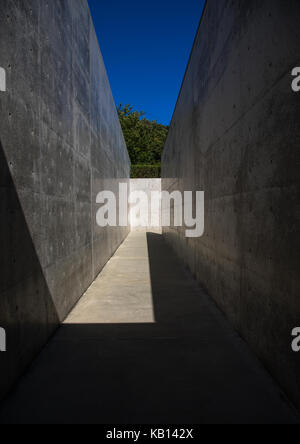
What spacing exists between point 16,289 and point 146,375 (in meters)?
1.36

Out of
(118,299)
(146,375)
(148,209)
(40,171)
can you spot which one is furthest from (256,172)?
(148,209)

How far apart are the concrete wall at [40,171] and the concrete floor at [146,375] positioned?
0.26 metres

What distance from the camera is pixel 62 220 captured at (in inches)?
155

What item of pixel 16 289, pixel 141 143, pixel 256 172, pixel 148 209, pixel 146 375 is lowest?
pixel 146 375

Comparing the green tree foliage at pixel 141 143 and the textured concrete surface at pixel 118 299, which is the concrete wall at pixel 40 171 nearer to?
the textured concrete surface at pixel 118 299

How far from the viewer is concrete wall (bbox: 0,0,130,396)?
2.36m

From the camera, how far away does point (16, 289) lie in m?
2.46

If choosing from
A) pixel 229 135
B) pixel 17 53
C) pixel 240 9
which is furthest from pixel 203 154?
pixel 17 53

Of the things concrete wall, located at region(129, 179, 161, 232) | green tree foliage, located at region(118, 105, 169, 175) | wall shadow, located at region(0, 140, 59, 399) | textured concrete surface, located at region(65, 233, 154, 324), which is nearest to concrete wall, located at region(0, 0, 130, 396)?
wall shadow, located at region(0, 140, 59, 399)

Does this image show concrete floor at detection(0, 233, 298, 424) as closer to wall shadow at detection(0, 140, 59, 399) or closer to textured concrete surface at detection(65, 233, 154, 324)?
textured concrete surface at detection(65, 233, 154, 324)

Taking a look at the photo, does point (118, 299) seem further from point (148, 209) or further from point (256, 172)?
point (148, 209)
